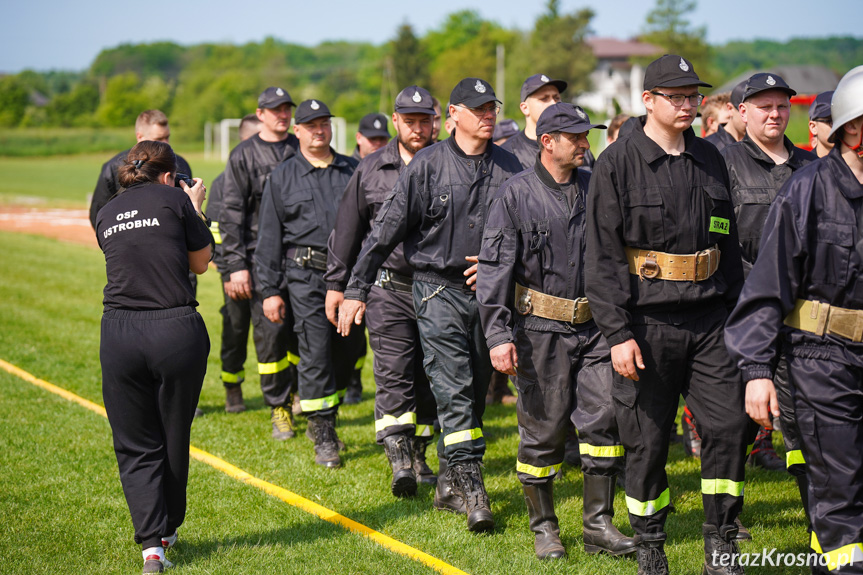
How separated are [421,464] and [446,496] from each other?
0.75 metres

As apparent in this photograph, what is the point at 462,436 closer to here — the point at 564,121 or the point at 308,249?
the point at 564,121

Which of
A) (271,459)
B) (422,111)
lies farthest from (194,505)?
(422,111)

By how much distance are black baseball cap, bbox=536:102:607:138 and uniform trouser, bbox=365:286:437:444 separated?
1640 millimetres

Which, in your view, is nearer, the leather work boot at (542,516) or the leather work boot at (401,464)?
the leather work boot at (542,516)

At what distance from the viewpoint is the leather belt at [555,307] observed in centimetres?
489

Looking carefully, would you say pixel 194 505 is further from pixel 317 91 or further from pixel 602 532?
pixel 317 91

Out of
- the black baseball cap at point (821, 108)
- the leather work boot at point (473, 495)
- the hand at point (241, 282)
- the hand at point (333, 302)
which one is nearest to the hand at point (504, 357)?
the leather work boot at point (473, 495)

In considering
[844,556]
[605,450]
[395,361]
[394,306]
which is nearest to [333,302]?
[394,306]

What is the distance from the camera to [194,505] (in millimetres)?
5691

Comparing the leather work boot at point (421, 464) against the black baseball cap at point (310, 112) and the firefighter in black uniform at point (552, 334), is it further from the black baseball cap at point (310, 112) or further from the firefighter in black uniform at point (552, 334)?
the black baseball cap at point (310, 112)

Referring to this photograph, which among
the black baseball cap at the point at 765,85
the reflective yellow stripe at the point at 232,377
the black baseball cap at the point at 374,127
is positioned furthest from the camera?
the black baseball cap at the point at 374,127

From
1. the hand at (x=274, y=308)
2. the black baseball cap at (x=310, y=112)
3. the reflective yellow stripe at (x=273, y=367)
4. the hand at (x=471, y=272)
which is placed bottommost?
the reflective yellow stripe at (x=273, y=367)

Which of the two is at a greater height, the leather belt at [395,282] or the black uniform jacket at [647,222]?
the black uniform jacket at [647,222]

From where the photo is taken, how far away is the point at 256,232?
791 cm
